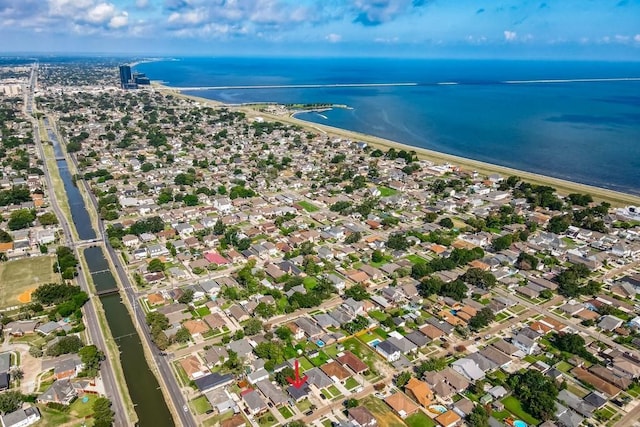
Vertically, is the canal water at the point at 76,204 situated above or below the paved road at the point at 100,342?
above

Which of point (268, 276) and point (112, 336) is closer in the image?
point (112, 336)

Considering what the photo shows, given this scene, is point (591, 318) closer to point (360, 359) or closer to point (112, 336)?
point (360, 359)

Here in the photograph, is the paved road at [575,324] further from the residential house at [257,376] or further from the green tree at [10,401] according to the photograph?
the green tree at [10,401]

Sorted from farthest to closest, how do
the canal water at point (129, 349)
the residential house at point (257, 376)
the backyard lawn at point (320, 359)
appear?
1. the backyard lawn at point (320, 359)
2. the residential house at point (257, 376)
3. the canal water at point (129, 349)

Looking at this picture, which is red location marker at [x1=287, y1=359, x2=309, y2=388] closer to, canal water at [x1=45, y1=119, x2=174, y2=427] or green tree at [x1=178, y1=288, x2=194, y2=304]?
canal water at [x1=45, y1=119, x2=174, y2=427]

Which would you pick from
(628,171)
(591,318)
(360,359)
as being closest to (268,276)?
(360,359)

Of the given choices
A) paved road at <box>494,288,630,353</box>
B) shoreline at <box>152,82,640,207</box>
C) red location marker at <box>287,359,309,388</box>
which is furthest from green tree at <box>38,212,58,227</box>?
shoreline at <box>152,82,640,207</box>

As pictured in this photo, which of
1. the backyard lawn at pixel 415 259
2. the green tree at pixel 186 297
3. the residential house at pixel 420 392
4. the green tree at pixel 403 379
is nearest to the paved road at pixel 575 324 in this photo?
the backyard lawn at pixel 415 259
